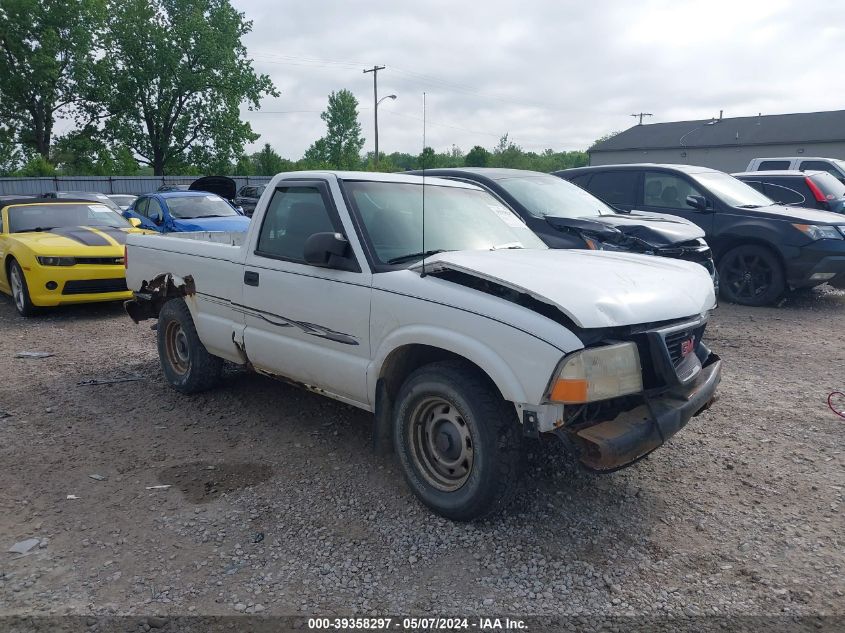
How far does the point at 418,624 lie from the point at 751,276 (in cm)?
790

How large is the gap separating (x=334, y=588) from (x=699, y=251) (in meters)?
6.14

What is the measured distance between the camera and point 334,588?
2873 mm

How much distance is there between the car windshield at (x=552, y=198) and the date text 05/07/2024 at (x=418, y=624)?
5.33 m

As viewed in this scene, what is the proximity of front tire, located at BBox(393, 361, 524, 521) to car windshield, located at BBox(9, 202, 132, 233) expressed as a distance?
25.3 ft

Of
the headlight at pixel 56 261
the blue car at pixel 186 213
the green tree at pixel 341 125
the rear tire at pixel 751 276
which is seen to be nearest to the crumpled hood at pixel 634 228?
the rear tire at pixel 751 276

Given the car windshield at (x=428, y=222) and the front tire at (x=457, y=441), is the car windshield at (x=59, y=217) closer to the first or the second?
the car windshield at (x=428, y=222)

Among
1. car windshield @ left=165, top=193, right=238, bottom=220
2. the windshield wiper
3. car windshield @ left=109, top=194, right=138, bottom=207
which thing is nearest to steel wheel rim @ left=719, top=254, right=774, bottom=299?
the windshield wiper

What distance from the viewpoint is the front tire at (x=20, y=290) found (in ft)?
27.5

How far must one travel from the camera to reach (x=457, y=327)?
10.5 ft

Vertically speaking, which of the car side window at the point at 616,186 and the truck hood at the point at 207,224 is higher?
the car side window at the point at 616,186

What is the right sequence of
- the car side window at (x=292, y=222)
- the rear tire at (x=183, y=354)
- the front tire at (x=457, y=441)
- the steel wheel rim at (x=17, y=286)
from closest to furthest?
the front tire at (x=457, y=441)
the car side window at (x=292, y=222)
the rear tire at (x=183, y=354)
the steel wheel rim at (x=17, y=286)

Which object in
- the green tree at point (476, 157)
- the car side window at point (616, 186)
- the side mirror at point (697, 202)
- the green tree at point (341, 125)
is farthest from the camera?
the green tree at point (341, 125)

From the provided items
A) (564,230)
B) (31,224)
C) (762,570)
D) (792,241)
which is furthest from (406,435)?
Answer: (31,224)

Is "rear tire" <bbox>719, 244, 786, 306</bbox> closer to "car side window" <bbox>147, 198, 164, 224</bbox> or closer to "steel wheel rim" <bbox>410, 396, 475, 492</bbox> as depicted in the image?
"steel wheel rim" <bbox>410, 396, 475, 492</bbox>
